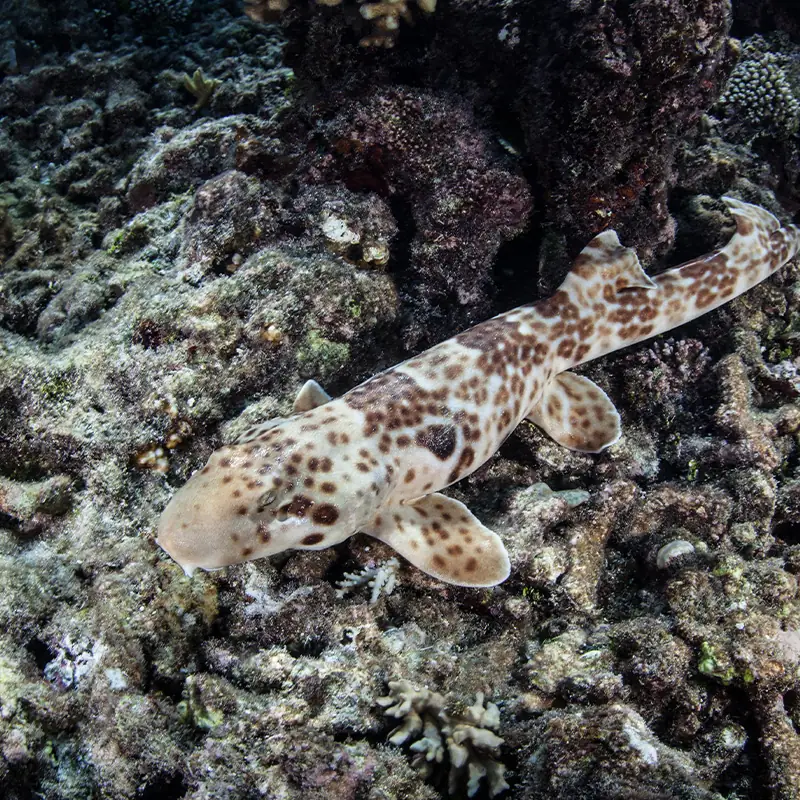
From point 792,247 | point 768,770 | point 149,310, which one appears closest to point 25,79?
point 149,310

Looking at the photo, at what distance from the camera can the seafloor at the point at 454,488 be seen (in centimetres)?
342

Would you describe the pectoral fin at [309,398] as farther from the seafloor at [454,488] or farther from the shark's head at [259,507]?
the shark's head at [259,507]

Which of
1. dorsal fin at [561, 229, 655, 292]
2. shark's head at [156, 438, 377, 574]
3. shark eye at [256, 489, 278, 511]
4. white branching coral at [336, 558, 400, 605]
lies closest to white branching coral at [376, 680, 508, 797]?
white branching coral at [336, 558, 400, 605]

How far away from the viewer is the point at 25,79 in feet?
29.8

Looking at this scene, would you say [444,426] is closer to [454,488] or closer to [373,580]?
[454,488]

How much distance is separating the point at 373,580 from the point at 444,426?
1236 millimetres

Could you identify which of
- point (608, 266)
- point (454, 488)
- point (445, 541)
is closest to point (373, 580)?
point (445, 541)

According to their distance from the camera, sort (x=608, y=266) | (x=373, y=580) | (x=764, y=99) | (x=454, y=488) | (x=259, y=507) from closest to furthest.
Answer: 1. (x=259, y=507)
2. (x=373, y=580)
3. (x=454, y=488)
4. (x=608, y=266)
5. (x=764, y=99)

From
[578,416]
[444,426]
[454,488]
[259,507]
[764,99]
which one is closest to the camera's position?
[259,507]

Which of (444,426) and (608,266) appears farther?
(608,266)

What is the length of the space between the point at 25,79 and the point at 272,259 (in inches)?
283

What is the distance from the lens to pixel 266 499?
360 cm

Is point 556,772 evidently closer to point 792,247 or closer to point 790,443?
point 790,443

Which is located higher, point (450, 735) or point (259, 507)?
point (259, 507)
